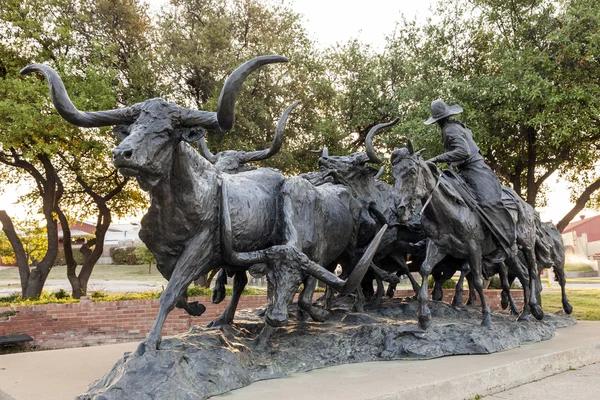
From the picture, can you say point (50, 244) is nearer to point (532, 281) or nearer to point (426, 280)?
point (426, 280)

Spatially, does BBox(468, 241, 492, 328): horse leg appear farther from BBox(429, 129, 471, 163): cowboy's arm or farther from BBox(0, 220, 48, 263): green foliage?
BBox(0, 220, 48, 263): green foliage

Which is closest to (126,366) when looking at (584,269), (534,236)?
(534,236)

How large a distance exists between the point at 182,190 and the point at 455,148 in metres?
4.14

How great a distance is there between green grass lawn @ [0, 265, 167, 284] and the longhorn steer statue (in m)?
24.4

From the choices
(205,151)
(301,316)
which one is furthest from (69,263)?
(301,316)

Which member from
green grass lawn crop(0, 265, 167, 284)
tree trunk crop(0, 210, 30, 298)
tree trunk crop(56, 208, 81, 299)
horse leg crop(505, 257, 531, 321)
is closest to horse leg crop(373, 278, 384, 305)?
horse leg crop(505, 257, 531, 321)

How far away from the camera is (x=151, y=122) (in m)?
4.00

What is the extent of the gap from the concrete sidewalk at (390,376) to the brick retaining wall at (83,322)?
424 cm

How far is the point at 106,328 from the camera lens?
1113cm

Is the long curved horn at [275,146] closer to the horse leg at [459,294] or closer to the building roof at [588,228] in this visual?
the horse leg at [459,294]

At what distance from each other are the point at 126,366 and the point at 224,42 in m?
13.1

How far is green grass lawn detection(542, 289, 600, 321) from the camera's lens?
13.2 m

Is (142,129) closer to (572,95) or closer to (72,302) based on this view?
(72,302)

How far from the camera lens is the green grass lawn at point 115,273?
2983 centimetres
